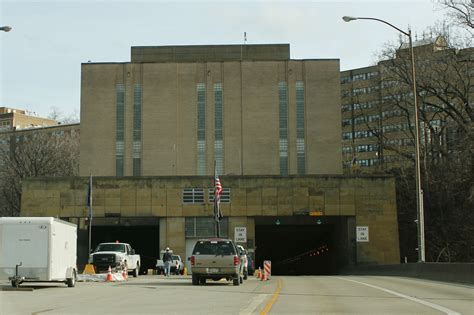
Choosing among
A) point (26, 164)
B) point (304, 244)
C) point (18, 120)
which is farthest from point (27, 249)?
point (18, 120)

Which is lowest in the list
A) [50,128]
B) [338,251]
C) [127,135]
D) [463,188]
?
[338,251]

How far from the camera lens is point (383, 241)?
56906 millimetres

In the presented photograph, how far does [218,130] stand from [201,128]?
2035 millimetres

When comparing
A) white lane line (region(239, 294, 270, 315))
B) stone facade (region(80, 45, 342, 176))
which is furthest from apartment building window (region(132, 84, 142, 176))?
white lane line (region(239, 294, 270, 315))

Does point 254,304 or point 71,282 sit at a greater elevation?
point 254,304

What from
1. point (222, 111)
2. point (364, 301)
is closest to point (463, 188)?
point (222, 111)

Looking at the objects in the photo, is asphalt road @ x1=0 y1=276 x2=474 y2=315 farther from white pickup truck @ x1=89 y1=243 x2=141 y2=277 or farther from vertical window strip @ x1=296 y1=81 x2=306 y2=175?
vertical window strip @ x1=296 y1=81 x2=306 y2=175

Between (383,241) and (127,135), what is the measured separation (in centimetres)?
3487

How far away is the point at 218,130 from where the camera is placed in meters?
78.0

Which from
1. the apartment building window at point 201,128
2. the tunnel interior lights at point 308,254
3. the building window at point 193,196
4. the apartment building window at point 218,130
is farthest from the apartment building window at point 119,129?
the tunnel interior lights at point 308,254

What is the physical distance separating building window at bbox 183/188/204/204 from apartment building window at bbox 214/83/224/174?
18.9m

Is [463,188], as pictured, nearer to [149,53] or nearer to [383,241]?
[383,241]

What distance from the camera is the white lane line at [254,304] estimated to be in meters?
14.7

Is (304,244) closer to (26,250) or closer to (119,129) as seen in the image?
(119,129)
